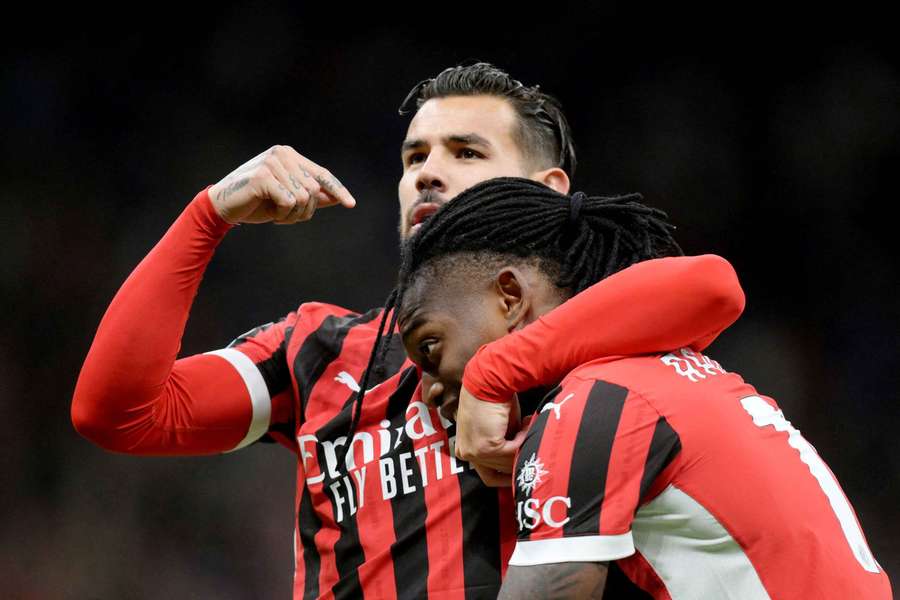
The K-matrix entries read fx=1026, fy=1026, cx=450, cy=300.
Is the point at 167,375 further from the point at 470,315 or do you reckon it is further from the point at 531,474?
the point at 531,474

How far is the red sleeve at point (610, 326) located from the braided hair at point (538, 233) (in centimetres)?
14

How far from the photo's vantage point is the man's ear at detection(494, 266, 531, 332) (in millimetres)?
1356

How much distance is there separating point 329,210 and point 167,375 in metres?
2.20

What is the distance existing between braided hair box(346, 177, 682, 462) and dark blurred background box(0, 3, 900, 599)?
7.31 feet

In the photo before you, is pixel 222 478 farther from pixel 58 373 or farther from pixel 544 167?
pixel 544 167

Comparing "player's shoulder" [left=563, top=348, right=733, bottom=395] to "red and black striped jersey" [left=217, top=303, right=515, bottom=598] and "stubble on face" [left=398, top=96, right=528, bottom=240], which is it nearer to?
"red and black striped jersey" [left=217, top=303, right=515, bottom=598]

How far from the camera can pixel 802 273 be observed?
3600 mm

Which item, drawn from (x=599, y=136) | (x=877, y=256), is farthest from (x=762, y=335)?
(x=599, y=136)

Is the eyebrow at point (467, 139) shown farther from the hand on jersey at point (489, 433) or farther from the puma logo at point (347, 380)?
the hand on jersey at point (489, 433)

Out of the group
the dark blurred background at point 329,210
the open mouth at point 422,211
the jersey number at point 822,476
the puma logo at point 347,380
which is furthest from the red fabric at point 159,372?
the dark blurred background at point 329,210

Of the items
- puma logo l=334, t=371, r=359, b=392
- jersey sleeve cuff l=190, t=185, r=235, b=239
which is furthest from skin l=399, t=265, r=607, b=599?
jersey sleeve cuff l=190, t=185, r=235, b=239

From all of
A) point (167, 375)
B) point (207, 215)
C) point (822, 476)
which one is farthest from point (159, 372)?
point (822, 476)

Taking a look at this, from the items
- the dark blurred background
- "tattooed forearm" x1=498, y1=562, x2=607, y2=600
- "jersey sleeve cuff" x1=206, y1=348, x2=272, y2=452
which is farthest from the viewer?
the dark blurred background

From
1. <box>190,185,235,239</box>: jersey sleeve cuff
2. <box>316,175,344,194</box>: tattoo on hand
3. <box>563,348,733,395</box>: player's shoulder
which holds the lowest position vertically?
<box>563,348,733,395</box>: player's shoulder
